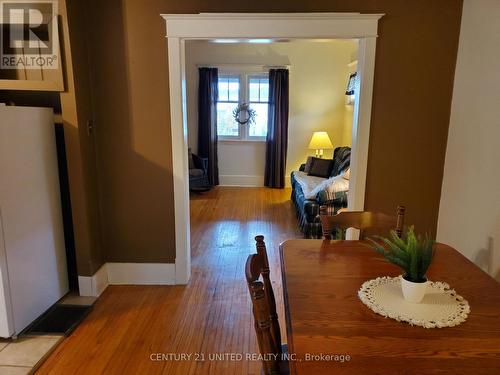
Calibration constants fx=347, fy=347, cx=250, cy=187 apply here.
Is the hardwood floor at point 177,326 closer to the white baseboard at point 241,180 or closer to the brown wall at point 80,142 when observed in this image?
the brown wall at point 80,142

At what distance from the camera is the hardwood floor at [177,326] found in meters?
1.98

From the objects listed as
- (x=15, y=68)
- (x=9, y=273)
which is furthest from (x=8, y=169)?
(x=15, y=68)

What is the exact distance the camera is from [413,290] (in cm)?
118

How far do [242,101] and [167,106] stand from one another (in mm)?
4164

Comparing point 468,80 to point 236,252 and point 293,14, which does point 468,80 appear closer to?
point 293,14

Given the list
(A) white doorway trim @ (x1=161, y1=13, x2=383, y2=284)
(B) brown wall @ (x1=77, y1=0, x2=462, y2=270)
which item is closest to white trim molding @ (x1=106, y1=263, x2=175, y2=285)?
(B) brown wall @ (x1=77, y1=0, x2=462, y2=270)

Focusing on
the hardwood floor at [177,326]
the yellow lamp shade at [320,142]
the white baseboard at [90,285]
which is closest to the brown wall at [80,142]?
the white baseboard at [90,285]

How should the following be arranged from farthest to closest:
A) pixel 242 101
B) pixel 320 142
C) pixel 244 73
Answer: pixel 242 101, pixel 244 73, pixel 320 142

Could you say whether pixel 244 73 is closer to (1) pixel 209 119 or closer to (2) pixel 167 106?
(1) pixel 209 119

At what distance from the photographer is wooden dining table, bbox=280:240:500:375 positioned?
0.93 meters

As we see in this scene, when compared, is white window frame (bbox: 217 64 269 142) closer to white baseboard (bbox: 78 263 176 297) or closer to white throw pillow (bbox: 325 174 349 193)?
white throw pillow (bbox: 325 174 349 193)

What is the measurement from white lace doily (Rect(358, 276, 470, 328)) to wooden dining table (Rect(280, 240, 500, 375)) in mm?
22

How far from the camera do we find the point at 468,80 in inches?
91.4

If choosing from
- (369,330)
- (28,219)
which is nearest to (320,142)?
(28,219)
